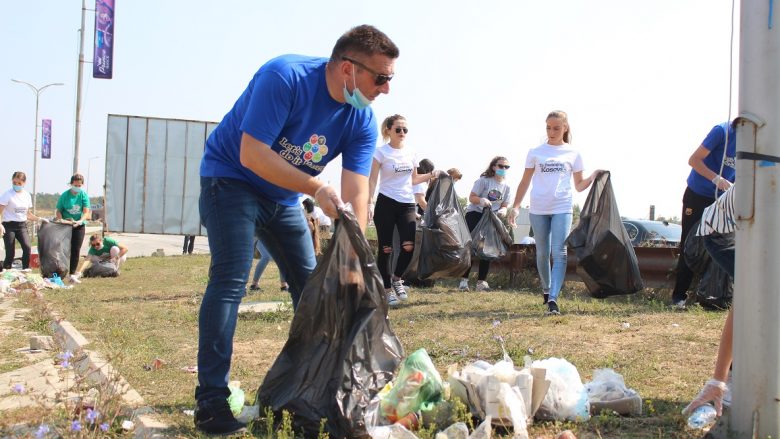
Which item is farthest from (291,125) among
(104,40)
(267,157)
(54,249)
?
(104,40)

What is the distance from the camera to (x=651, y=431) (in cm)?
300

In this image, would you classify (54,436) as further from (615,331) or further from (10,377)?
(615,331)

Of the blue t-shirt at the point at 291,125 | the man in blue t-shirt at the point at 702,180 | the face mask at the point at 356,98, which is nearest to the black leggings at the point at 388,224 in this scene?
the man in blue t-shirt at the point at 702,180

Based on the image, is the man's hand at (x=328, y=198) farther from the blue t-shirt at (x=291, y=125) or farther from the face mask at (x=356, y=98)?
the face mask at (x=356, y=98)

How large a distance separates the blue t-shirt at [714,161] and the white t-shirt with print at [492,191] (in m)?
3.03

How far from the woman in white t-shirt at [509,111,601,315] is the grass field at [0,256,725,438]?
0.46 metres

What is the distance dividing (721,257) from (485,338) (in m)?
2.10

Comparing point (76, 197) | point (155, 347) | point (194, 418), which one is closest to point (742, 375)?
point (194, 418)

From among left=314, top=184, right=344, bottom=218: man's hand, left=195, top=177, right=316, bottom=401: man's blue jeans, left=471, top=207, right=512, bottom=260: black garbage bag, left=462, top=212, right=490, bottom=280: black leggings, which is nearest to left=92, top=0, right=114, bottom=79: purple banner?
left=462, top=212, right=490, bottom=280: black leggings

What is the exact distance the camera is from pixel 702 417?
117 inches

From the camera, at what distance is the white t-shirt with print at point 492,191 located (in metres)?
9.55

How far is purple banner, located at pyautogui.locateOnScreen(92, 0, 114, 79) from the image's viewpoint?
21.5 metres

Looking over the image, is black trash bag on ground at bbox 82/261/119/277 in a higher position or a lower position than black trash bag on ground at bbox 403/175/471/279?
lower

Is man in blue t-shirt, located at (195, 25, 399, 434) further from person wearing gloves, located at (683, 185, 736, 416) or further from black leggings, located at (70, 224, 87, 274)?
Result: black leggings, located at (70, 224, 87, 274)
